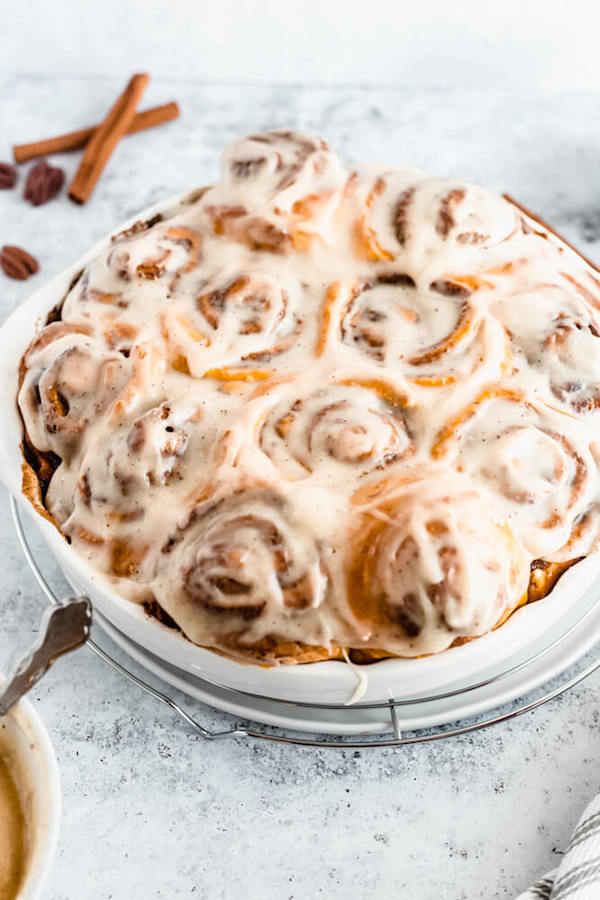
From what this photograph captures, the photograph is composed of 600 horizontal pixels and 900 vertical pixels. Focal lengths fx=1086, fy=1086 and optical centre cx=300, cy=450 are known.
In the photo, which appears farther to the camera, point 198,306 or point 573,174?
point 573,174

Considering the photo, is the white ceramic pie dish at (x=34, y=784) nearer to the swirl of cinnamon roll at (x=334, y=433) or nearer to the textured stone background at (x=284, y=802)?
the textured stone background at (x=284, y=802)

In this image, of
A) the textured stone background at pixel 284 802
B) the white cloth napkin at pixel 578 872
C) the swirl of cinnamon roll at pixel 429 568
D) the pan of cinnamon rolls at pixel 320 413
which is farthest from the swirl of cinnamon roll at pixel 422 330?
the white cloth napkin at pixel 578 872

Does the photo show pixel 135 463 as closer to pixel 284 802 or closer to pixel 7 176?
pixel 284 802

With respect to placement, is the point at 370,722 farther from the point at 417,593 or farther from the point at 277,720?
the point at 417,593

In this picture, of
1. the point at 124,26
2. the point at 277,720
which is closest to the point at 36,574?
the point at 277,720

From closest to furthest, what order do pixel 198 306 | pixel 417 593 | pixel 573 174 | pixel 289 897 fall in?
1. pixel 417 593
2. pixel 289 897
3. pixel 198 306
4. pixel 573 174
